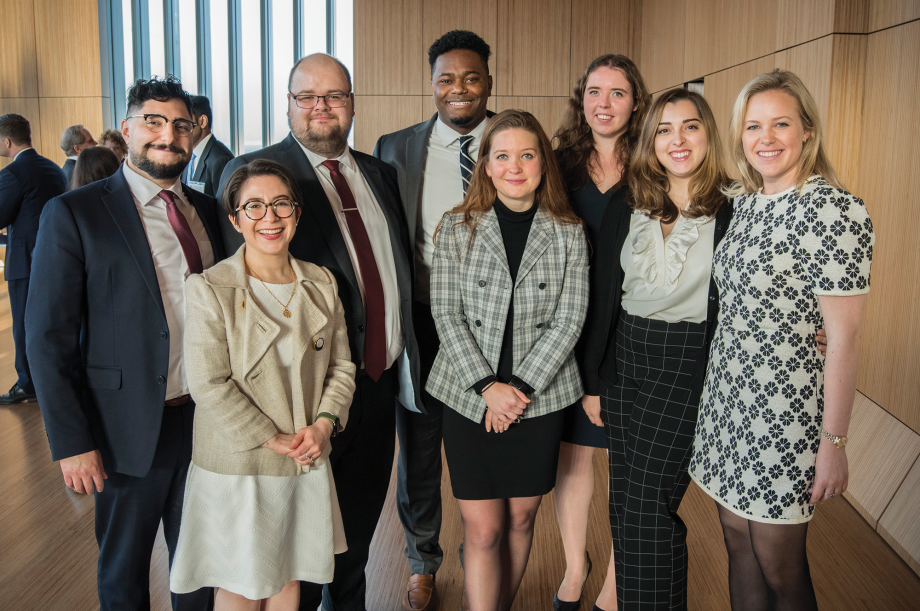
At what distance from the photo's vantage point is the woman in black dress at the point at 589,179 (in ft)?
7.40

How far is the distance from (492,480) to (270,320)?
910 mm

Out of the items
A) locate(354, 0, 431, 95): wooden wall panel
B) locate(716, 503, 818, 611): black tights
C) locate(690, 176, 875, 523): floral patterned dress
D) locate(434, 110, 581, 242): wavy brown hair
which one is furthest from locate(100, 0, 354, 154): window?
locate(716, 503, 818, 611): black tights

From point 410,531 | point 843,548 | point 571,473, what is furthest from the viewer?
point 843,548

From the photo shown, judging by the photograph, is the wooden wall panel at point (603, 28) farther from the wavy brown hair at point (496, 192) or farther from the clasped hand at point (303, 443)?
the clasped hand at point (303, 443)

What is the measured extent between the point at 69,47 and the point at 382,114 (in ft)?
14.3

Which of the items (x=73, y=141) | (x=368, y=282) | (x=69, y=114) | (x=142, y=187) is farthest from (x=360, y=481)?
(x=69, y=114)

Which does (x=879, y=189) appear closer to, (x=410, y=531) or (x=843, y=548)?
(x=843, y=548)

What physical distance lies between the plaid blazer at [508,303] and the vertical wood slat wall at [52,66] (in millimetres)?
8132

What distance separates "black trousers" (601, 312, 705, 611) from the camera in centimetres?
193

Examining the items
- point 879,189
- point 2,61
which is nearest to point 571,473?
point 879,189

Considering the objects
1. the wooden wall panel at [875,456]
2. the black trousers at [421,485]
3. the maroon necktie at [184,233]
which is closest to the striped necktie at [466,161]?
the black trousers at [421,485]

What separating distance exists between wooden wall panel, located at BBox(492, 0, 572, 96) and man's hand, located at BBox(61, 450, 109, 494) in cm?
673

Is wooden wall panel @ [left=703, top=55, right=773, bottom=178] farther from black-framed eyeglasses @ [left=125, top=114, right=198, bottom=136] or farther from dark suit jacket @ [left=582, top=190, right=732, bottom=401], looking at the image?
black-framed eyeglasses @ [left=125, top=114, right=198, bottom=136]

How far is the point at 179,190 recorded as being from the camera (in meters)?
1.95
